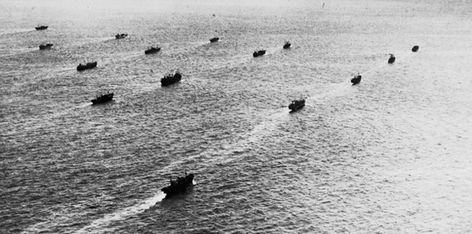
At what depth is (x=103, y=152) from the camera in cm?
7056

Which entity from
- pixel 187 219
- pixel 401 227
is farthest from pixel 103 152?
pixel 401 227

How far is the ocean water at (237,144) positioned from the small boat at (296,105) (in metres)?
1.87

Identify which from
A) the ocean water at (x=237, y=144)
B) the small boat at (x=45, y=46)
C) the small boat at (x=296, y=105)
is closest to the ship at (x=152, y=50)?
the ocean water at (x=237, y=144)

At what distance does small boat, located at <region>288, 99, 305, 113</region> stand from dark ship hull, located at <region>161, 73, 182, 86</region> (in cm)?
3128

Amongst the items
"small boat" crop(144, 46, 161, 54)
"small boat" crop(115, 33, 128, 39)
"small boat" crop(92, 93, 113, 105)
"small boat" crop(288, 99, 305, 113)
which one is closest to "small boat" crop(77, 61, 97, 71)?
"small boat" crop(144, 46, 161, 54)

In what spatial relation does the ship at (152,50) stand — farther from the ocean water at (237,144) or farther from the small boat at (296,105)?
the small boat at (296,105)

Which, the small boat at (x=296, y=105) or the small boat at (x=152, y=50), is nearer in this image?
the small boat at (x=296, y=105)

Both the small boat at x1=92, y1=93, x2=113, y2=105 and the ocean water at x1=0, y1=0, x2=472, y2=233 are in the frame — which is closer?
the ocean water at x1=0, y1=0, x2=472, y2=233

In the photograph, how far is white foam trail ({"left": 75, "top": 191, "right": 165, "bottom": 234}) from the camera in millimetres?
51125

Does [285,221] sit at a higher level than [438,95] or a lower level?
lower

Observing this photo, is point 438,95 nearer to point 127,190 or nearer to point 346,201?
point 346,201

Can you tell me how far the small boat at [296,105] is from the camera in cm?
9138

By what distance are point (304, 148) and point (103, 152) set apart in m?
30.6

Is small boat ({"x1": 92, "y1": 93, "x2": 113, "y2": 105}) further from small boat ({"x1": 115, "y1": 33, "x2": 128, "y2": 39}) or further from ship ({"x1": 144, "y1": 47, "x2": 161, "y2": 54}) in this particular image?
small boat ({"x1": 115, "y1": 33, "x2": 128, "y2": 39})
